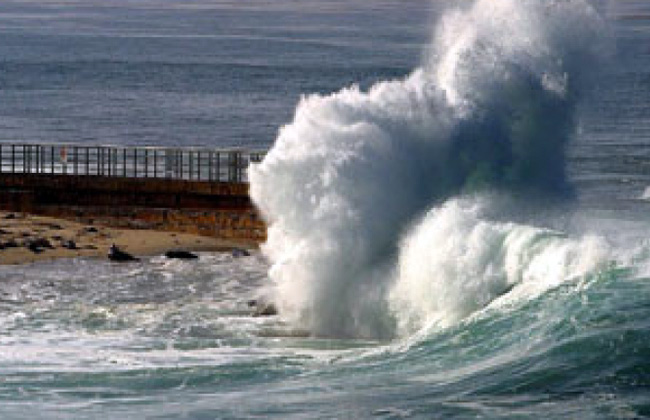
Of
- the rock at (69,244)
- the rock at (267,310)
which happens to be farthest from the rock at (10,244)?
the rock at (267,310)

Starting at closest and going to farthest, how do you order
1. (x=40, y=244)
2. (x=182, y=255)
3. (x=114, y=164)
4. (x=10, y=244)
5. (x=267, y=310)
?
(x=267, y=310), (x=182, y=255), (x=10, y=244), (x=40, y=244), (x=114, y=164)

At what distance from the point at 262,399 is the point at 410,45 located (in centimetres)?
10083

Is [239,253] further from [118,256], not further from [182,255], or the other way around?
[118,256]

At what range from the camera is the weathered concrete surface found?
111ft

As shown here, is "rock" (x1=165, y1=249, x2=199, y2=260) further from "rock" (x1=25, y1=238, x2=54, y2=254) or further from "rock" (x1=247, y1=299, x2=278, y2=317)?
"rock" (x1=247, y1=299, x2=278, y2=317)

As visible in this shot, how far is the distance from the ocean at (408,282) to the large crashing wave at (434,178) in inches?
1.3

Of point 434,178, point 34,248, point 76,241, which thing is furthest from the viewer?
point 76,241

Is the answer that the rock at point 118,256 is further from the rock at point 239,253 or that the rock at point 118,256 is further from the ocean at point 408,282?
the rock at point 239,253

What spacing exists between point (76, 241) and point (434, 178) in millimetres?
9052

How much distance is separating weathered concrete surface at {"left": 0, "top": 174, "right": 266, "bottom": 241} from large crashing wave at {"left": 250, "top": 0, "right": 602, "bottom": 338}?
580 centimetres

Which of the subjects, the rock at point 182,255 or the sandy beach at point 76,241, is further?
the sandy beach at point 76,241

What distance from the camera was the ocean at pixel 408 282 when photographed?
17.9 meters

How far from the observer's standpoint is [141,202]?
117 feet

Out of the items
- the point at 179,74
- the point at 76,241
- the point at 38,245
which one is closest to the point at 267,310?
the point at 38,245
